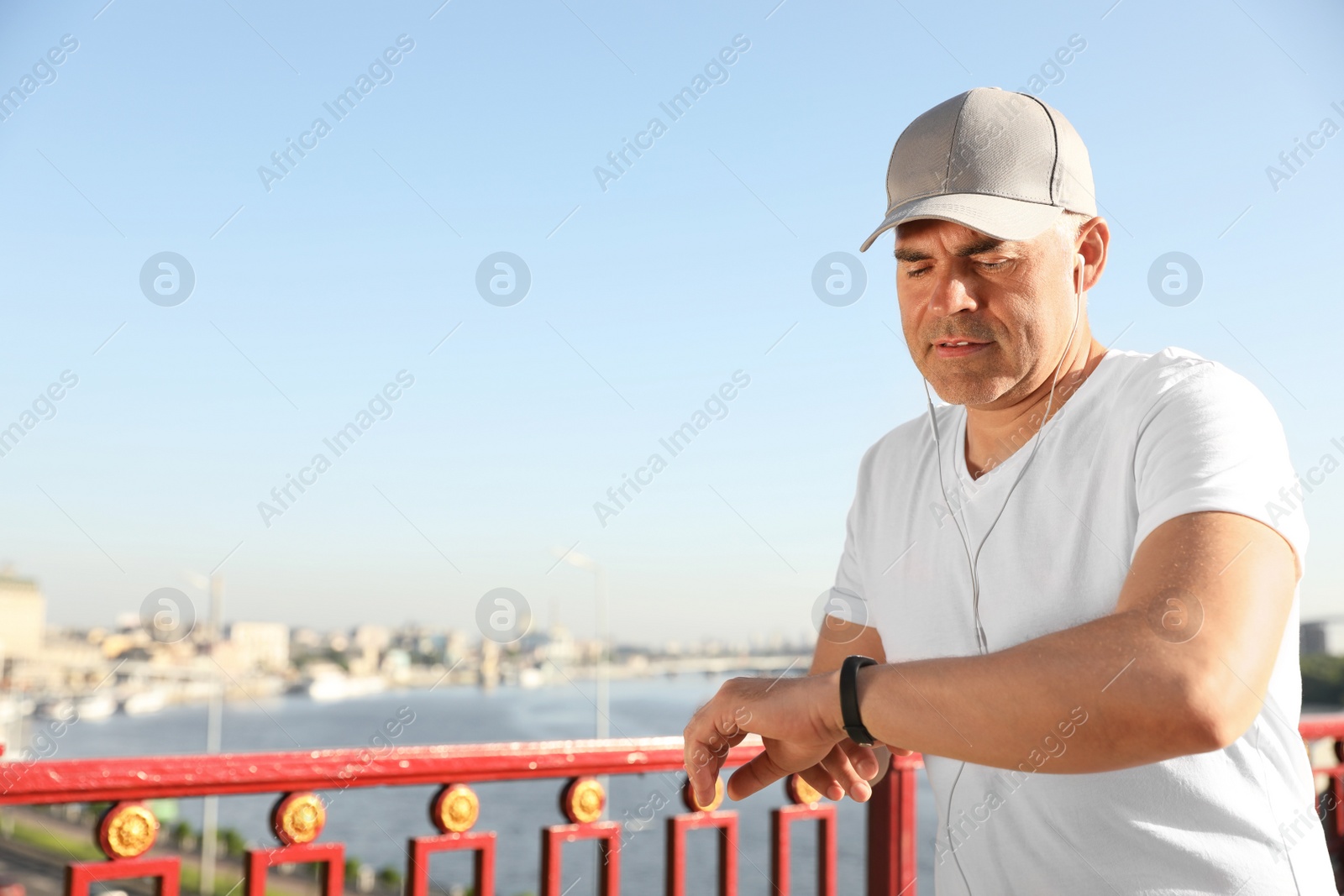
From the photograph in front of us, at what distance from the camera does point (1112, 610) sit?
3.61 feet

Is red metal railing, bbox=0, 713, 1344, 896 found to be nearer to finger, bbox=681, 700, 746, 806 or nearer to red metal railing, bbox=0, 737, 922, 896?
red metal railing, bbox=0, 737, 922, 896

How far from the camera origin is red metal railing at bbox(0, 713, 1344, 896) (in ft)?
5.46

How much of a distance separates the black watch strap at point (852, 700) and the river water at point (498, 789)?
118 cm

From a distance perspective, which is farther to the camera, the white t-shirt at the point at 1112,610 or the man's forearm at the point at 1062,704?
the white t-shirt at the point at 1112,610

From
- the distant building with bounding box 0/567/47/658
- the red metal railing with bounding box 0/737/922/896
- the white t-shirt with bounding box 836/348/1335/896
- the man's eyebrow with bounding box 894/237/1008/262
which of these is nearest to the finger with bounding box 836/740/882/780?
the white t-shirt with bounding box 836/348/1335/896

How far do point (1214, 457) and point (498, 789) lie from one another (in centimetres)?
8954

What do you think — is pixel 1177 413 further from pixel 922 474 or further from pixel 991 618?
pixel 922 474

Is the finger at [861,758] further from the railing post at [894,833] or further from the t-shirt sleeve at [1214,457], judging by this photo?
the railing post at [894,833]

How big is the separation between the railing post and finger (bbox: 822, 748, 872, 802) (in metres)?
1.28

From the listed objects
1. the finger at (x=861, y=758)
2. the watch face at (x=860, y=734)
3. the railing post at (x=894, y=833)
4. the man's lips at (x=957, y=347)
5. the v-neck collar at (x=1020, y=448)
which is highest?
the man's lips at (x=957, y=347)

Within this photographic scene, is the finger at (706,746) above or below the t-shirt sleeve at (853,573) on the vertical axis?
below

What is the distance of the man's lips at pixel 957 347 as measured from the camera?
124cm

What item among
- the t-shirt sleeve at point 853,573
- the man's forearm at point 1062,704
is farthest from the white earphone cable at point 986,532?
the man's forearm at point 1062,704

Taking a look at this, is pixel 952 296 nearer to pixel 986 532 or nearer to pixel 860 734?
pixel 986 532
